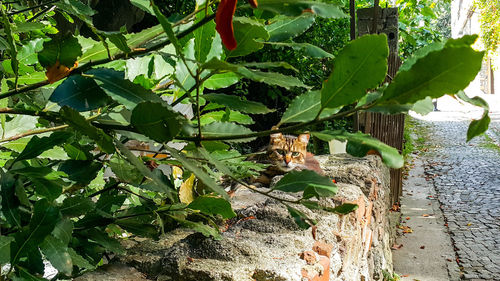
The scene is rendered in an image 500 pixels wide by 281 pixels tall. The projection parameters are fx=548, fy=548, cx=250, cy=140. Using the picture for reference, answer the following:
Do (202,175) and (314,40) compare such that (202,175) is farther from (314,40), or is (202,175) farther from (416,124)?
(416,124)

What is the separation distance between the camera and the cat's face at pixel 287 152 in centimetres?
403

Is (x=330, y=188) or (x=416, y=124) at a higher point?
(x=330, y=188)

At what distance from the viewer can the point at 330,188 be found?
839 mm

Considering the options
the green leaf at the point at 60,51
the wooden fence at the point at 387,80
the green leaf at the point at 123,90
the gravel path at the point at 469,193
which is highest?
the green leaf at the point at 60,51

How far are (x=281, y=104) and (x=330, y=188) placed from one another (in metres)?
7.09

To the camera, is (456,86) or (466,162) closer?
(456,86)

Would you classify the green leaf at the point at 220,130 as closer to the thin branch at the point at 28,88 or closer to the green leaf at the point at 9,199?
the thin branch at the point at 28,88

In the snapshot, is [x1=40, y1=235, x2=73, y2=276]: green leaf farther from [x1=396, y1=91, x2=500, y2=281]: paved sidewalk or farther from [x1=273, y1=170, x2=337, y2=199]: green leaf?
[x1=396, y1=91, x2=500, y2=281]: paved sidewalk

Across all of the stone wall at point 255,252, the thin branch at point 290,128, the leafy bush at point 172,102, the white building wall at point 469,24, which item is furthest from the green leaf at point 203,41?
the white building wall at point 469,24

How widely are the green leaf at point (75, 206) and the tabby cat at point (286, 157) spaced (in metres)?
2.87

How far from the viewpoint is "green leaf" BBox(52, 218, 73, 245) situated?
89cm

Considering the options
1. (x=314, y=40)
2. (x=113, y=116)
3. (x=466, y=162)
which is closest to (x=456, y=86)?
(x=113, y=116)

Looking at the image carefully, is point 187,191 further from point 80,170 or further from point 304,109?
point 304,109

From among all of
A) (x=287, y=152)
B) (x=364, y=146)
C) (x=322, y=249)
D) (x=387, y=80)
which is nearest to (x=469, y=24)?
(x=387, y=80)
